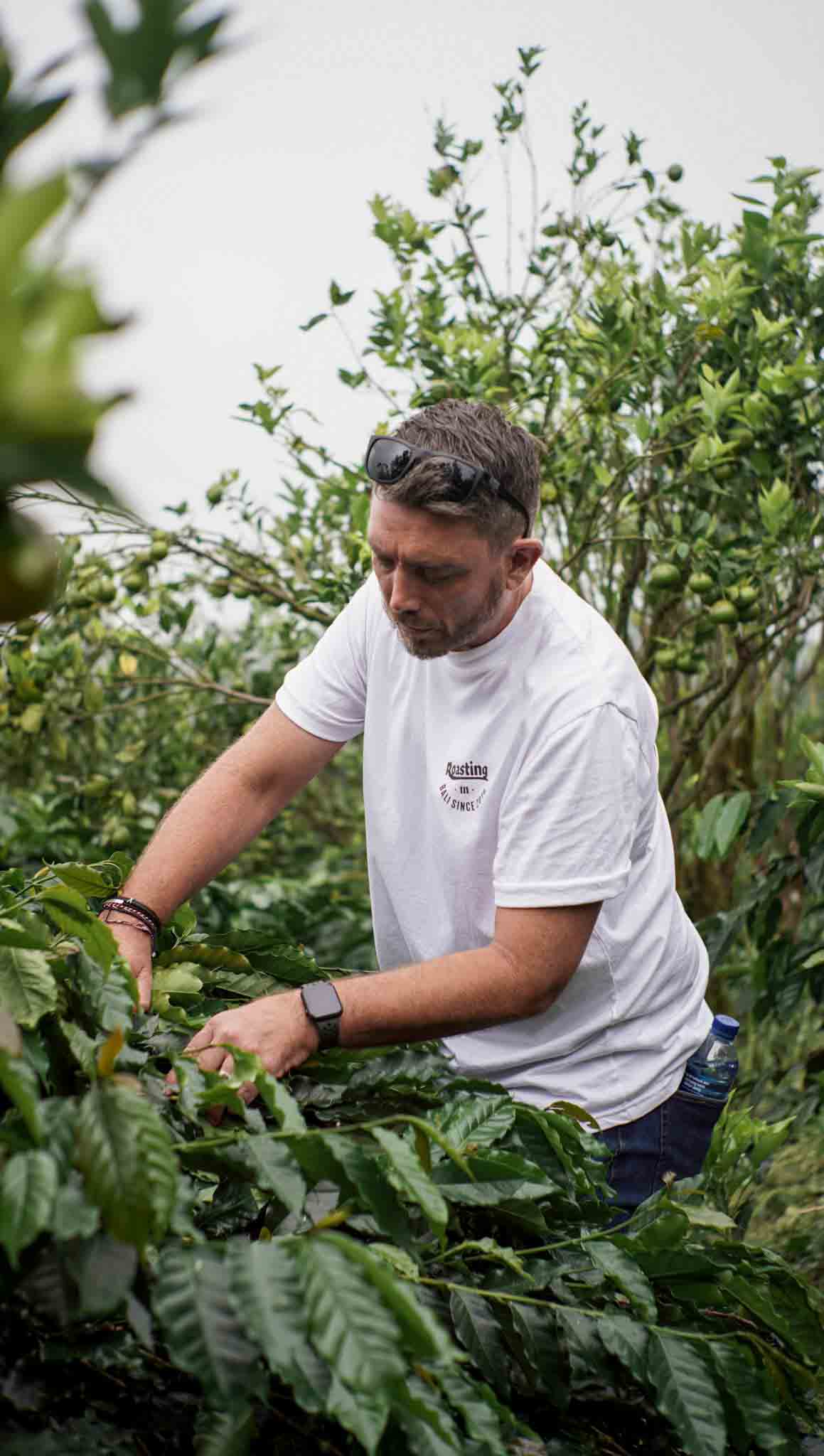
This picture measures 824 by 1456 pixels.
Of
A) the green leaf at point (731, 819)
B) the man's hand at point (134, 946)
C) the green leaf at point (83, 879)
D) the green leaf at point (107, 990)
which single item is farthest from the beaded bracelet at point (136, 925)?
the green leaf at point (731, 819)

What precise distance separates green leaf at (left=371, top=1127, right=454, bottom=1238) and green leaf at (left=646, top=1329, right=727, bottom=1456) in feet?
1.17

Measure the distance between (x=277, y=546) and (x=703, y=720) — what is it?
1.50 metres

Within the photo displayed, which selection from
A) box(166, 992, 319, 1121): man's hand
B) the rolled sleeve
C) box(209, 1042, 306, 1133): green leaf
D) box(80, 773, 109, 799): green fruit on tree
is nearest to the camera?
box(209, 1042, 306, 1133): green leaf

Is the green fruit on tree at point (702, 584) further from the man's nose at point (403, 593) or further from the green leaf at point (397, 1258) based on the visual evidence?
the green leaf at point (397, 1258)

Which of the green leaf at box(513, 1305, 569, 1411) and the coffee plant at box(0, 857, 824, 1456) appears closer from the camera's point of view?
the coffee plant at box(0, 857, 824, 1456)

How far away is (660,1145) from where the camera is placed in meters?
2.52

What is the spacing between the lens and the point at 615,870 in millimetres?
2178

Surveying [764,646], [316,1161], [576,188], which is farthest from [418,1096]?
[576,188]

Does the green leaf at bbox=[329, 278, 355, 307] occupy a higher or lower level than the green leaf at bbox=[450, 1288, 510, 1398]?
higher

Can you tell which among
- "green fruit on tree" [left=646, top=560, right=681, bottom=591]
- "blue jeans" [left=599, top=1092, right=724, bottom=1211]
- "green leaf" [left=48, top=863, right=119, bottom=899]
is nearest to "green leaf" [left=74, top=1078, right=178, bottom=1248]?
"green leaf" [left=48, top=863, right=119, bottom=899]

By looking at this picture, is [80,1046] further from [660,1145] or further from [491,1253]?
[660,1145]

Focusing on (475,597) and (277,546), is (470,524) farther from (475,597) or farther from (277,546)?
(277,546)

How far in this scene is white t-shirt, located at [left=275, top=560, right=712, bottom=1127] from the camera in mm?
2188

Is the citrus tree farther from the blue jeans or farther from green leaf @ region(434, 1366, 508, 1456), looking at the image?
the blue jeans
